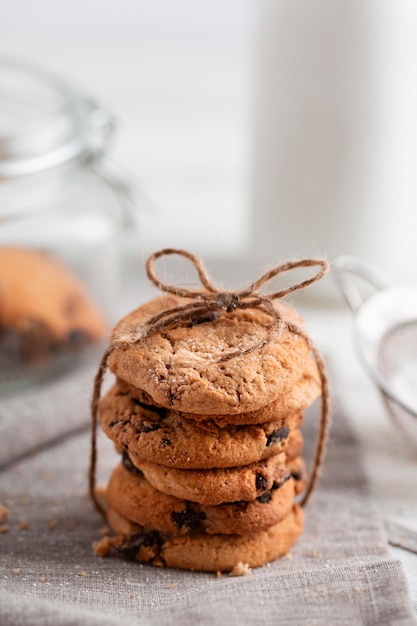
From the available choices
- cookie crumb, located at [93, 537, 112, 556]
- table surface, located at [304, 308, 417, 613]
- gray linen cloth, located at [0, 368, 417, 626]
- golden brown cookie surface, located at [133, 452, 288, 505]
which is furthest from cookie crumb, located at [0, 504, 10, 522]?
table surface, located at [304, 308, 417, 613]

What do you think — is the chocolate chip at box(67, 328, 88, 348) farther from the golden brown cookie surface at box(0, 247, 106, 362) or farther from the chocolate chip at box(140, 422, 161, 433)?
the chocolate chip at box(140, 422, 161, 433)

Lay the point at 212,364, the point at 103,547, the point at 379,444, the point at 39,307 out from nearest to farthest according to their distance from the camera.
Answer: the point at 212,364
the point at 103,547
the point at 379,444
the point at 39,307

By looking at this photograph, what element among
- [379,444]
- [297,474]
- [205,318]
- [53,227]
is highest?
[205,318]

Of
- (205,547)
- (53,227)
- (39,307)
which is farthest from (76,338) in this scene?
(205,547)

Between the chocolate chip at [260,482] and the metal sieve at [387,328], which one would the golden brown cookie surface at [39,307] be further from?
the chocolate chip at [260,482]

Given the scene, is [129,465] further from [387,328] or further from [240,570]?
[387,328]

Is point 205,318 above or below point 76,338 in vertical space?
above

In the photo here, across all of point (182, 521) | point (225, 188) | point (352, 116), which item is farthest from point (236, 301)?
point (225, 188)

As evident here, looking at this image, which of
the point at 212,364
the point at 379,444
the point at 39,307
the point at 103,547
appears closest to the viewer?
the point at 212,364
